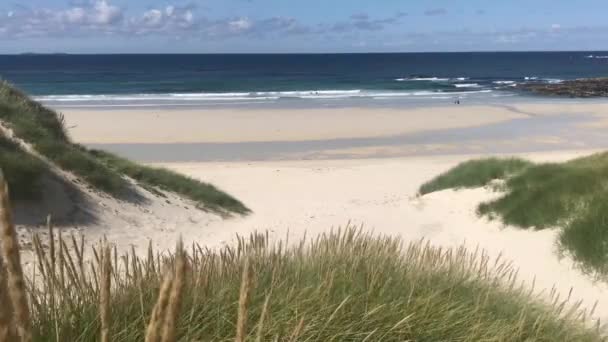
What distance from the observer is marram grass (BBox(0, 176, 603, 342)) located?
2561 millimetres

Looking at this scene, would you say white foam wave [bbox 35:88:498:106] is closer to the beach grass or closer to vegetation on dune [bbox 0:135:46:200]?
vegetation on dune [bbox 0:135:46:200]

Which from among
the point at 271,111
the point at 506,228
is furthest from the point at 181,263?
the point at 271,111

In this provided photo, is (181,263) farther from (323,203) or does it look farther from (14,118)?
(323,203)

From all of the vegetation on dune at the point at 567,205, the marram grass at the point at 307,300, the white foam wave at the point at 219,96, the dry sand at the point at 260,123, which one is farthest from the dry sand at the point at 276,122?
the marram grass at the point at 307,300

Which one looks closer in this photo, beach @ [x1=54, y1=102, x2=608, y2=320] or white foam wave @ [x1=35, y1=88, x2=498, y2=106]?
beach @ [x1=54, y1=102, x2=608, y2=320]

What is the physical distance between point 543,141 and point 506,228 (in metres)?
18.2

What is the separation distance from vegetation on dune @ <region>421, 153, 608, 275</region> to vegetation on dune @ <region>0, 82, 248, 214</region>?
5.30 metres

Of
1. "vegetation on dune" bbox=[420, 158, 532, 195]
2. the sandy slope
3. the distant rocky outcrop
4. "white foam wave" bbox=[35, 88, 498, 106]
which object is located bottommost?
the sandy slope

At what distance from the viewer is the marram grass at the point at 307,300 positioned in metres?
2.56

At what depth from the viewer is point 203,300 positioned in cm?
298


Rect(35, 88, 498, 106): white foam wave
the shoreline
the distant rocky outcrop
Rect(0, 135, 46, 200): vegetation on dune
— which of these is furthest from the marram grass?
the distant rocky outcrop

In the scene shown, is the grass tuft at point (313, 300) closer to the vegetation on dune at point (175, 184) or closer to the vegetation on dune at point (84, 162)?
the vegetation on dune at point (84, 162)

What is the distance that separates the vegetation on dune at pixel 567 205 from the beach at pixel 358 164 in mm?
246

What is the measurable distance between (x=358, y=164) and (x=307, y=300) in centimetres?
1892
